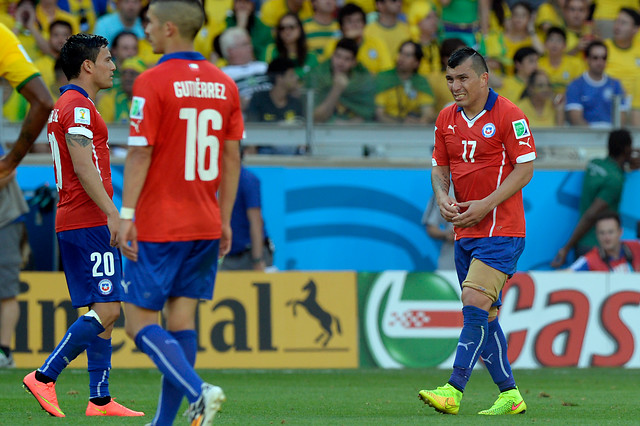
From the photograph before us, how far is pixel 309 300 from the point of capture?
1177cm

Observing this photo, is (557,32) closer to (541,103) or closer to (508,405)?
(541,103)

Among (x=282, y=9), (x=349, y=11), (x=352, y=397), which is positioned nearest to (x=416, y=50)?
(x=349, y=11)

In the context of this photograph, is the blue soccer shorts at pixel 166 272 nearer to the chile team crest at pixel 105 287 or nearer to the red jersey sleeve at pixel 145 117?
the red jersey sleeve at pixel 145 117

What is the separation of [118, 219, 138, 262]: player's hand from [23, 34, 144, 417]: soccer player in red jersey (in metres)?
1.71

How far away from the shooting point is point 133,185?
522cm

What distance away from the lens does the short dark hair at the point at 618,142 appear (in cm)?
1312

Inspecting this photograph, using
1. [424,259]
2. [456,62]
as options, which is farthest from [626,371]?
[456,62]

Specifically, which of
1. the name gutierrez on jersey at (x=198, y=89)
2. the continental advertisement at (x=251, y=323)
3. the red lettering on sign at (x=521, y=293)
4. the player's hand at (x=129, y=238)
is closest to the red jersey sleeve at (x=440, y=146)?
the name gutierrez on jersey at (x=198, y=89)

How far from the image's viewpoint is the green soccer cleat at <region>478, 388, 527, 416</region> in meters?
7.19

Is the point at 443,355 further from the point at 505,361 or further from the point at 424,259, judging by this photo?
the point at 505,361

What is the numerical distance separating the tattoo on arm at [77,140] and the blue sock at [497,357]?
2826 mm

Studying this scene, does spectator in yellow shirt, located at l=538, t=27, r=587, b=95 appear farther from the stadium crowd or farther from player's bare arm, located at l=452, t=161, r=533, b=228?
player's bare arm, located at l=452, t=161, r=533, b=228

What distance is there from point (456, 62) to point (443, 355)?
513 cm

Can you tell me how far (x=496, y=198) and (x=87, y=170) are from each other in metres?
2.53
